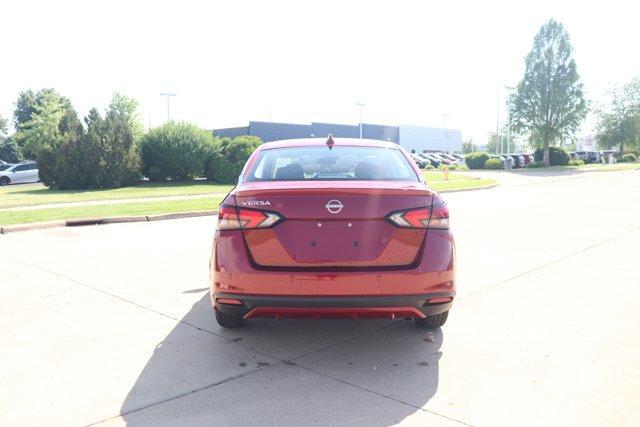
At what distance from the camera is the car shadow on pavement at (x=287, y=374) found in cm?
305

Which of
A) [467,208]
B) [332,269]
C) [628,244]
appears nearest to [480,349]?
[332,269]

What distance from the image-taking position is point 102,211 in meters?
13.6

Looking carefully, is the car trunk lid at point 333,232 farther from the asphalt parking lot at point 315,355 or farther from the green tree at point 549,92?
the green tree at point 549,92

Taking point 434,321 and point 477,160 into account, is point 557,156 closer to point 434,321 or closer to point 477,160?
point 477,160

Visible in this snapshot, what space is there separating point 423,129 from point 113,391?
8983 centimetres

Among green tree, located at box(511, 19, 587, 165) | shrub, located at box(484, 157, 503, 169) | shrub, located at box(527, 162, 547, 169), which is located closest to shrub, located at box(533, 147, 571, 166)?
green tree, located at box(511, 19, 587, 165)

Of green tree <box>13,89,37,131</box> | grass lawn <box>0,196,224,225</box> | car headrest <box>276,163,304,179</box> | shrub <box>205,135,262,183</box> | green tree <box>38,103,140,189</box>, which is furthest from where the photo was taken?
green tree <box>13,89,37,131</box>

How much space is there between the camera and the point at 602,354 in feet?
13.0

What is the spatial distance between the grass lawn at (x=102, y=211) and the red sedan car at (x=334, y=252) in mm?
9913

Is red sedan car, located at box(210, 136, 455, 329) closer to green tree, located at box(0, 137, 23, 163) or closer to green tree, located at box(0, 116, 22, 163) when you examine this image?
green tree, located at box(0, 116, 22, 163)

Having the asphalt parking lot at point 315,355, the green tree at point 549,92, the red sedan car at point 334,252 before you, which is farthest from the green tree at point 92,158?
the green tree at point 549,92

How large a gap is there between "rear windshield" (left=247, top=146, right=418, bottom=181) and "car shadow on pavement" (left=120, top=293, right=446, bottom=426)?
4.36 feet

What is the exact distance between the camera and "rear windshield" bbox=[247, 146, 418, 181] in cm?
428

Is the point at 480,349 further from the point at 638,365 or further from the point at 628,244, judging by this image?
the point at 628,244
